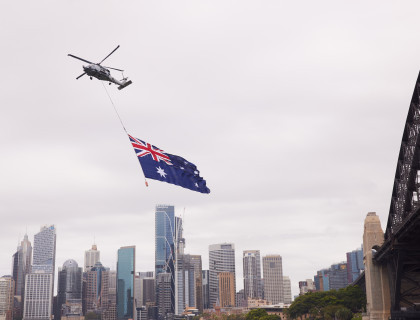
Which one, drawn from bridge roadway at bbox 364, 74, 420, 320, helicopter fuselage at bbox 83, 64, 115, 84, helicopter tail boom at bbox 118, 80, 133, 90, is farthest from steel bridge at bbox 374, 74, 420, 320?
helicopter fuselage at bbox 83, 64, 115, 84

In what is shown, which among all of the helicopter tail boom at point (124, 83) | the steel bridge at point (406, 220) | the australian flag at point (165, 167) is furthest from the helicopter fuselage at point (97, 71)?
the steel bridge at point (406, 220)

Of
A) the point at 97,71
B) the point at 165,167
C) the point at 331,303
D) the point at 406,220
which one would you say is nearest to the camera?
the point at 165,167

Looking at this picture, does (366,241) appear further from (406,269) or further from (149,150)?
(149,150)

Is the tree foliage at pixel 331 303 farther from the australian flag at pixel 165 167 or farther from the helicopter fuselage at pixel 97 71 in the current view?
the helicopter fuselage at pixel 97 71

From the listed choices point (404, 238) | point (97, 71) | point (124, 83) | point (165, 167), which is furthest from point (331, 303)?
point (97, 71)

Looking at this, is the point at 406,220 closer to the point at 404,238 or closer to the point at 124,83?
the point at 404,238

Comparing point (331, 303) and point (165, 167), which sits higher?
point (165, 167)
